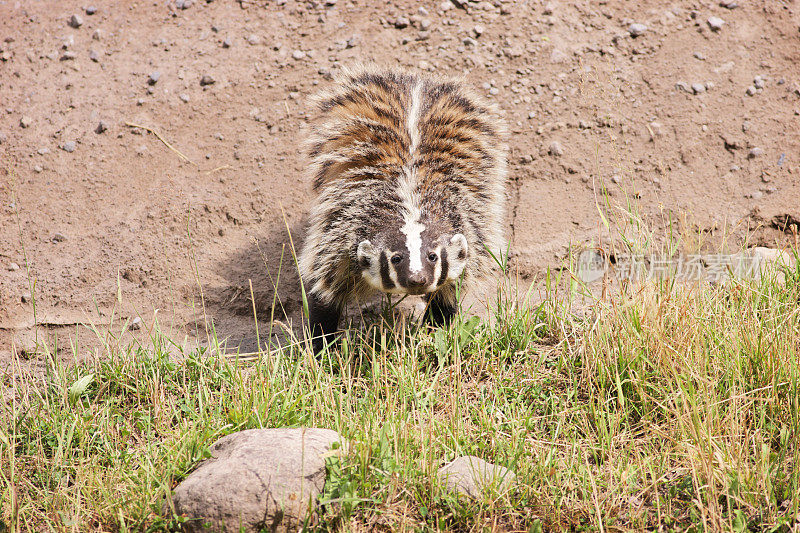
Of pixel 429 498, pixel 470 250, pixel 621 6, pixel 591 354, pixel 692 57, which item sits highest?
pixel 621 6

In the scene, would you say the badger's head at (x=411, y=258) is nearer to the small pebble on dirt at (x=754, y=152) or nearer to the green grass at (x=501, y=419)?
the green grass at (x=501, y=419)

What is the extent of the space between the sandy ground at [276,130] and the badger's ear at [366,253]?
109cm

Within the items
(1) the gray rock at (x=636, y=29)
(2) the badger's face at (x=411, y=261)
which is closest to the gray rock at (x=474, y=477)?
(2) the badger's face at (x=411, y=261)

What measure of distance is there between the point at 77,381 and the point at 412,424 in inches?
66.6

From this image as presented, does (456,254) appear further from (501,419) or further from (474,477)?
(474,477)

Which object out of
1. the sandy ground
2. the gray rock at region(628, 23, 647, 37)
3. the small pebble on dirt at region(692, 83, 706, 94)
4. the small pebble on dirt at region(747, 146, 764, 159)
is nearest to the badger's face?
the sandy ground

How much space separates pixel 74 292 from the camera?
4.55 meters

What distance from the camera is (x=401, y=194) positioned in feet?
12.3

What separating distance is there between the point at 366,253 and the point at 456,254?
0.48 meters

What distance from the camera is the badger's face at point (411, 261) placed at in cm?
341

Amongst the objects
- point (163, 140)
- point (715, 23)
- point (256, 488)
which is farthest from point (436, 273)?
point (715, 23)

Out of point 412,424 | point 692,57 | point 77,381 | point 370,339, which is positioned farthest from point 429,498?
point 692,57

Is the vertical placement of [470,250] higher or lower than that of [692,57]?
lower

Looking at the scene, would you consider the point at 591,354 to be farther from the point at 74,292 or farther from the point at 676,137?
the point at 74,292
